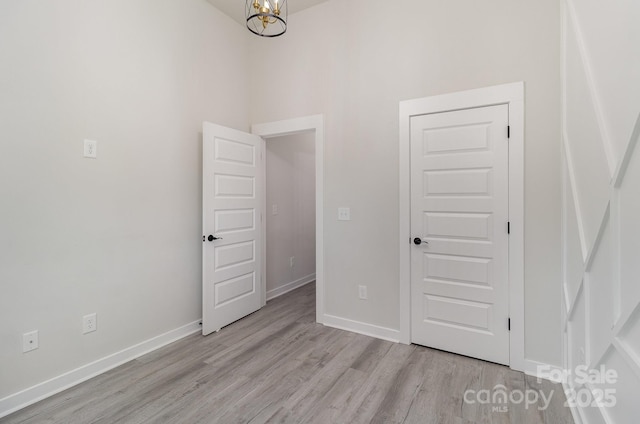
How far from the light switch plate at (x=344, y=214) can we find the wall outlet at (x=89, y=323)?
7.09ft

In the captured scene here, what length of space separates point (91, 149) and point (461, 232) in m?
2.89

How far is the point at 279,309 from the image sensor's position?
3492mm

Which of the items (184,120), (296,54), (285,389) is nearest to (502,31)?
(296,54)

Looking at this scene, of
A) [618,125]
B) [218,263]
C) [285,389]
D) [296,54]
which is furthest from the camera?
[296,54]

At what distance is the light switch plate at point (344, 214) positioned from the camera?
9.61ft

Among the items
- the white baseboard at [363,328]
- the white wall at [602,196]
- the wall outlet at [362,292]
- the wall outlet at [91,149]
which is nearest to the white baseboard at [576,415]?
the white wall at [602,196]

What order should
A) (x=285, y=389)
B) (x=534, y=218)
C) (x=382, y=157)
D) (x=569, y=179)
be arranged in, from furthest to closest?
(x=382, y=157)
(x=534, y=218)
(x=285, y=389)
(x=569, y=179)

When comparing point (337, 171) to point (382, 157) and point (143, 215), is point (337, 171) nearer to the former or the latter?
point (382, 157)

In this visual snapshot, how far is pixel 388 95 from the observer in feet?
8.84

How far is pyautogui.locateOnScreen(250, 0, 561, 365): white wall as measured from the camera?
2.10 metres

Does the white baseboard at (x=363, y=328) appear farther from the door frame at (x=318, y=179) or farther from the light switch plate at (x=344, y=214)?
the light switch plate at (x=344, y=214)

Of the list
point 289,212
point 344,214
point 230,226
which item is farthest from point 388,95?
point 289,212

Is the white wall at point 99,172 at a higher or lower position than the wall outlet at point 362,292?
higher

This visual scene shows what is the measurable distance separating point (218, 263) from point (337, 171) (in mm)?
1508
